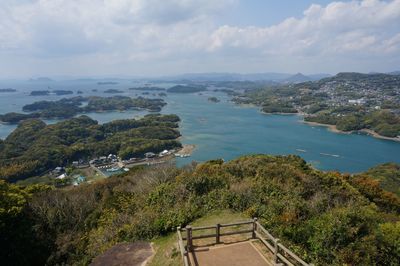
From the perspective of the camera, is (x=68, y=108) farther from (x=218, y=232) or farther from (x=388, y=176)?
(x=218, y=232)

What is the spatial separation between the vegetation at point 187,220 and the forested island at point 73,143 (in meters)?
35.5

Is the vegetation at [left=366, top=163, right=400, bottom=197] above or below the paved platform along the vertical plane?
below

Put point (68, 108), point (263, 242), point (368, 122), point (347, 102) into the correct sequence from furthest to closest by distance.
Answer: point (347, 102)
point (68, 108)
point (368, 122)
point (263, 242)

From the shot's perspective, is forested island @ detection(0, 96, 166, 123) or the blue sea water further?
forested island @ detection(0, 96, 166, 123)

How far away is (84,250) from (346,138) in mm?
71700

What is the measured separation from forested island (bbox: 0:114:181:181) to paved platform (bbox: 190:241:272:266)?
43880 mm

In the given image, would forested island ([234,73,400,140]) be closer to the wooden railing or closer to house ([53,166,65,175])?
house ([53,166,65,175])

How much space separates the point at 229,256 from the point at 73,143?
209 ft

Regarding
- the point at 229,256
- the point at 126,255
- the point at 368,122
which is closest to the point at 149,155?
the point at 126,255

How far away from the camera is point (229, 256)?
6.48 metres

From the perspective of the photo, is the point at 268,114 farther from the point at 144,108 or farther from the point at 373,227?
the point at 373,227

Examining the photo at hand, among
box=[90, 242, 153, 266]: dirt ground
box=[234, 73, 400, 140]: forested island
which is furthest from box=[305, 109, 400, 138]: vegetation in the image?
box=[90, 242, 153, 266]: dirt ground

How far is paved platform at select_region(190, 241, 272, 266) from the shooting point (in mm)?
6232

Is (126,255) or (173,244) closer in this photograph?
(173,244)
